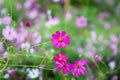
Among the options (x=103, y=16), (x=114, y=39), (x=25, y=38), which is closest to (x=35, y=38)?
(x=25, y=38)

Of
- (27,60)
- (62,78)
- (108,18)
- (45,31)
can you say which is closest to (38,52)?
(27,60)

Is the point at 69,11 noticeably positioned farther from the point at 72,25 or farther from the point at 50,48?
the point at 50,48

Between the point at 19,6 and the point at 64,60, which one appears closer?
the point at 64,60

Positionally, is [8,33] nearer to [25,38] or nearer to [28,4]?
[25,38]

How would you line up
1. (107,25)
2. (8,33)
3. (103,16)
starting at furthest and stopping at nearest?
(103,16)
(107,25)
(8,33)

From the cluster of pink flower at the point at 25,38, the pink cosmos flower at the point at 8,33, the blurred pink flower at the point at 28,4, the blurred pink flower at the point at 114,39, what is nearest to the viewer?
the pink cosmos flower at the point at 8,33

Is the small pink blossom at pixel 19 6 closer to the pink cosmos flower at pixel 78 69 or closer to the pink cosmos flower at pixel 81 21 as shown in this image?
the pink cosmos flower at pixel 81 21

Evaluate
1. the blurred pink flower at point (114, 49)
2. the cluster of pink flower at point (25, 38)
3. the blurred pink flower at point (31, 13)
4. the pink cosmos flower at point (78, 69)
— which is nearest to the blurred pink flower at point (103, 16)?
the blurred pink flower at point (31, 13)

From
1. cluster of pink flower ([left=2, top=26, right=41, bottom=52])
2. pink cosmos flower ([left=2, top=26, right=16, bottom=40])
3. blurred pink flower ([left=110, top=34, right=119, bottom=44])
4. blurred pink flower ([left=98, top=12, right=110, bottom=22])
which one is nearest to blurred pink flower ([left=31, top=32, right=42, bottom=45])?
cluster of pink flower ([left=2, top=26, right=41, bottom=52])

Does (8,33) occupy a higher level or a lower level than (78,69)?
higher

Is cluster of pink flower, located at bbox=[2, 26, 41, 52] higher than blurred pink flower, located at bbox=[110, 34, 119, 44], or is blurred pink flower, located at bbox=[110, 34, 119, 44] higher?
cluster of pink flower, located at bbox=[2, 26, 41, 52]

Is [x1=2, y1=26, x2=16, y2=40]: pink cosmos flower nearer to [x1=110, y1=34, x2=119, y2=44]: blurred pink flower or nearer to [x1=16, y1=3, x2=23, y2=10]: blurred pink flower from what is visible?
[x1=110, y1=34, x2=119, y2=44]: blurred pink flower
